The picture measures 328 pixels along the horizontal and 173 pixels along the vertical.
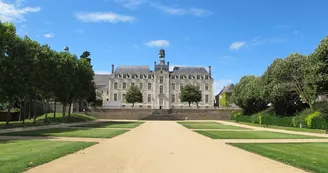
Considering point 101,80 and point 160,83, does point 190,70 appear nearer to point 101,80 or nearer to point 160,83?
point 160,83

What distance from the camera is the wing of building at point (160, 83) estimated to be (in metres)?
103

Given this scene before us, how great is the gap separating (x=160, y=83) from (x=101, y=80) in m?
26.3

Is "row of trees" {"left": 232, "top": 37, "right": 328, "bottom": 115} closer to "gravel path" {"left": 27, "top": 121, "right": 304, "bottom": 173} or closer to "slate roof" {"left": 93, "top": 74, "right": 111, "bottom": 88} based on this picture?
"gravel path" {"left": 27, "top": 121, "right": 304, "bottom": 173}

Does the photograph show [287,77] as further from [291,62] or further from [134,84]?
[134,84]

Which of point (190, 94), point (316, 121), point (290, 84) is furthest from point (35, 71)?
point (190, 94)

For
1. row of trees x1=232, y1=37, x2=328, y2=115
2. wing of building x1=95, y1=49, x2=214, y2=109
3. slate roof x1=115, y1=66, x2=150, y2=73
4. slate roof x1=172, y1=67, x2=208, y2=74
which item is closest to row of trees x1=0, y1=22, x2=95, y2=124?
row of trees x1=232, y1=37, x2=328, y2=115

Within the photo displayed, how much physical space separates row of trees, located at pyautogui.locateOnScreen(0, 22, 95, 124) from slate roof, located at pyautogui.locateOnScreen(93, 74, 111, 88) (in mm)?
62721

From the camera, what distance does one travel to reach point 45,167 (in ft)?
30.2

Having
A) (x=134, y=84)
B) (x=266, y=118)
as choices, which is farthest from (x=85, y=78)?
(x=134, y=84)

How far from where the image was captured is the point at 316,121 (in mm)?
33969

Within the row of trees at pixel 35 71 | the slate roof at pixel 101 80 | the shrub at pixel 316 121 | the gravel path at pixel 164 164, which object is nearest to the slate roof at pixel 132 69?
the slate roof at pixel 101 80

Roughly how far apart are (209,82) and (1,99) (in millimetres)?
80622

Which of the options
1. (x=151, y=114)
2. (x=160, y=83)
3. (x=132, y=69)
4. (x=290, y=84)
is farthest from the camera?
(x=132, y=69)

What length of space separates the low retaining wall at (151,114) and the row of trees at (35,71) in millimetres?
22008
